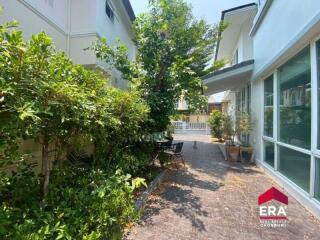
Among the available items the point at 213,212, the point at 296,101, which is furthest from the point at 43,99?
the point at 296,101

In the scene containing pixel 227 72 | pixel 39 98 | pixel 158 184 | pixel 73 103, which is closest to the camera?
pixel 39 98

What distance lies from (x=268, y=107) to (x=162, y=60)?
409 centimetres

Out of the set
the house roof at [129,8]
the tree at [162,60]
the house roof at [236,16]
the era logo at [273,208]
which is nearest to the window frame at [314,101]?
the era logo at [273,208]

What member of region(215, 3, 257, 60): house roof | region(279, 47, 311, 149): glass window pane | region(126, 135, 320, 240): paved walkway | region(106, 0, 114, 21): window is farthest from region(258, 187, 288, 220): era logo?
region(106, 0, 114, 21): window

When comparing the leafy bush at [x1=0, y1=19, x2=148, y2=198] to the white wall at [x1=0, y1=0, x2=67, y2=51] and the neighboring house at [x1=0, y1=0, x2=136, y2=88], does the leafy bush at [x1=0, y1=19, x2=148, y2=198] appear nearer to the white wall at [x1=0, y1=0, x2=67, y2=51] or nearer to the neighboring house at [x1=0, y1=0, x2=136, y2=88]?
the white wall at [x1=0, y1=0, x2=67, y2=51]

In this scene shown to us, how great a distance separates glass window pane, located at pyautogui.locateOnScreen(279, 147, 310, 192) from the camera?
4730 millimetres

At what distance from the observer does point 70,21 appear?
768cm

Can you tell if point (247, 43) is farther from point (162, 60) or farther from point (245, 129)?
point (162, 60)

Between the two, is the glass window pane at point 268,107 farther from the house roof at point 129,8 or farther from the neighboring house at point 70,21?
the house roof at point 129,8

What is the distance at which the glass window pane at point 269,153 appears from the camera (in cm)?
719

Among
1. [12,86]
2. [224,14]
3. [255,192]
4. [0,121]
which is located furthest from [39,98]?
[224,14]

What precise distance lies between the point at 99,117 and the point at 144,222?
7.17 feet

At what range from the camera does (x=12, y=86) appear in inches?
75.0

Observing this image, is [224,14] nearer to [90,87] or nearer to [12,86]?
[90,87]
